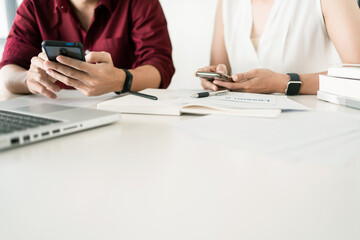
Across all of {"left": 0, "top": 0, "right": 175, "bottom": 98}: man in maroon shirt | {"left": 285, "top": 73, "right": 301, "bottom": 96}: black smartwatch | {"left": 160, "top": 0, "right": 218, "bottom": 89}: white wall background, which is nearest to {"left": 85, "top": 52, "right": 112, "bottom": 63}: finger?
{"left": 0, "top": 0, "right": 175, "bottom": 98}: man in maroon shirt

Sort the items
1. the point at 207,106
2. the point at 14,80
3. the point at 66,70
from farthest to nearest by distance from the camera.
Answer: the point at 14,80, the point at 66,70, the point at 207,106

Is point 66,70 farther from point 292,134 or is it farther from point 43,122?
point 292,134

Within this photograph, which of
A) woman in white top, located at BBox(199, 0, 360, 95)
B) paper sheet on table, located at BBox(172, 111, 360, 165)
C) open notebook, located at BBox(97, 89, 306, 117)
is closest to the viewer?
paper sheet on table, located at BBox(172, 111, 360, 165)

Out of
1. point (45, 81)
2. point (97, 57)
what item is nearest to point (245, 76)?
point (97, 57)

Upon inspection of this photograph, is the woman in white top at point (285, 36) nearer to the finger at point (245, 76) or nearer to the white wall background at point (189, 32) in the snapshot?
the finger at point (245, 76)

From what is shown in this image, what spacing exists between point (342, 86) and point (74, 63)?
66cm

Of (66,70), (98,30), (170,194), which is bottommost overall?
(170,194)

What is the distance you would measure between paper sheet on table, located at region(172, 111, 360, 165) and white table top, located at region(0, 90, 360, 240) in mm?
18

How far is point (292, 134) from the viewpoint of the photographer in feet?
1.63

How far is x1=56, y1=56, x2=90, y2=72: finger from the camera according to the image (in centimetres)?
72

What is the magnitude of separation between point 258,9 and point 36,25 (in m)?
0.94

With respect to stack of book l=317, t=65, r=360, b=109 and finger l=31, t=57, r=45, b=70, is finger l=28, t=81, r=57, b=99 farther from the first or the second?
stack of book l=317, t=65, r=360, b=109

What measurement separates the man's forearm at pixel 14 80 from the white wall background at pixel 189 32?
5.76 ft

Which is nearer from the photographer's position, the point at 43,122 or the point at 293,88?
the point at 43,122
